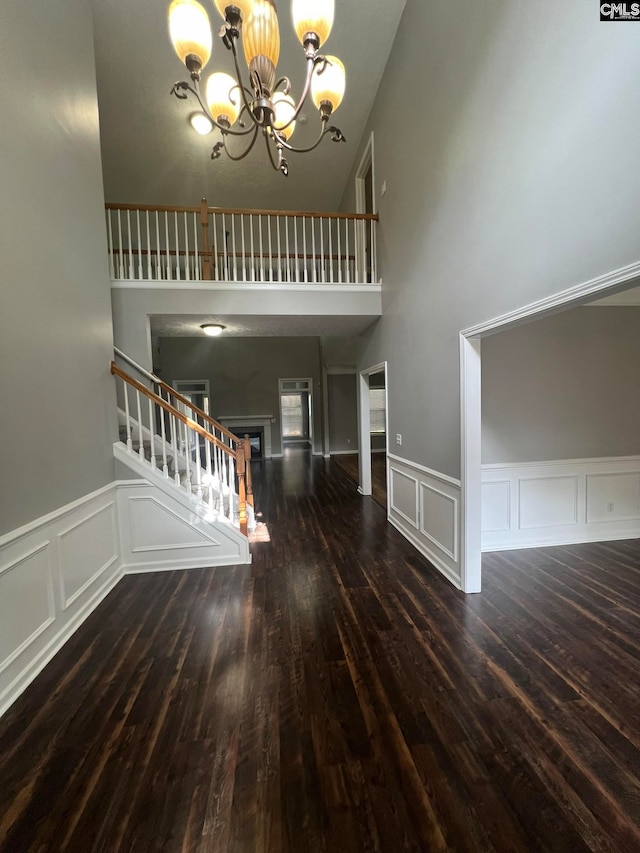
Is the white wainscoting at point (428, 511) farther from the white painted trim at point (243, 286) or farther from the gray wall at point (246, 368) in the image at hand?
the gray wall at point (246, 368)

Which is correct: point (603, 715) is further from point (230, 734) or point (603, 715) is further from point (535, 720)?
point (230, 734)

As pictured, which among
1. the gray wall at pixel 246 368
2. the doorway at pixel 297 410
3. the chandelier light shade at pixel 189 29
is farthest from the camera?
the doorway at pixel 297 410

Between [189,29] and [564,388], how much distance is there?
3.89 metres

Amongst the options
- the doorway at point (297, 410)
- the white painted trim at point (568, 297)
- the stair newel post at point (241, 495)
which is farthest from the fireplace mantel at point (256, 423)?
the white painted trim at point (568, 297)

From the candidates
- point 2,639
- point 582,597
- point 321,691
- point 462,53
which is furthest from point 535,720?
point 462,53

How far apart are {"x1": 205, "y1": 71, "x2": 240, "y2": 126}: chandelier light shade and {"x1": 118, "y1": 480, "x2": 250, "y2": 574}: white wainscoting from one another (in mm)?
2983

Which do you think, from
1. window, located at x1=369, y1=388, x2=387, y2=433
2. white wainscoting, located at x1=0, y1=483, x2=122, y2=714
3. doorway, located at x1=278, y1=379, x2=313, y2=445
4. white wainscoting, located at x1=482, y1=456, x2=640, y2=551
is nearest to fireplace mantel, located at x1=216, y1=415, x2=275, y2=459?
doorway, located at x1=278, y1=379, x2=313, y2=445

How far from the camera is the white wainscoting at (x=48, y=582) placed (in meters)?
1.75

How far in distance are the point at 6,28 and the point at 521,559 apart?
5181mm

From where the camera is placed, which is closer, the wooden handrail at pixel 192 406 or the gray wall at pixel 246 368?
the wooden handrail at pixel 192 406

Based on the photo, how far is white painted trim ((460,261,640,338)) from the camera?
134 cm

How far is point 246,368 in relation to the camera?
360 inches

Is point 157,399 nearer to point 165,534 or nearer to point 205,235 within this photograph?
point 165,534

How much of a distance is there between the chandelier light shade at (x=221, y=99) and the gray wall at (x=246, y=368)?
21.8 feet
